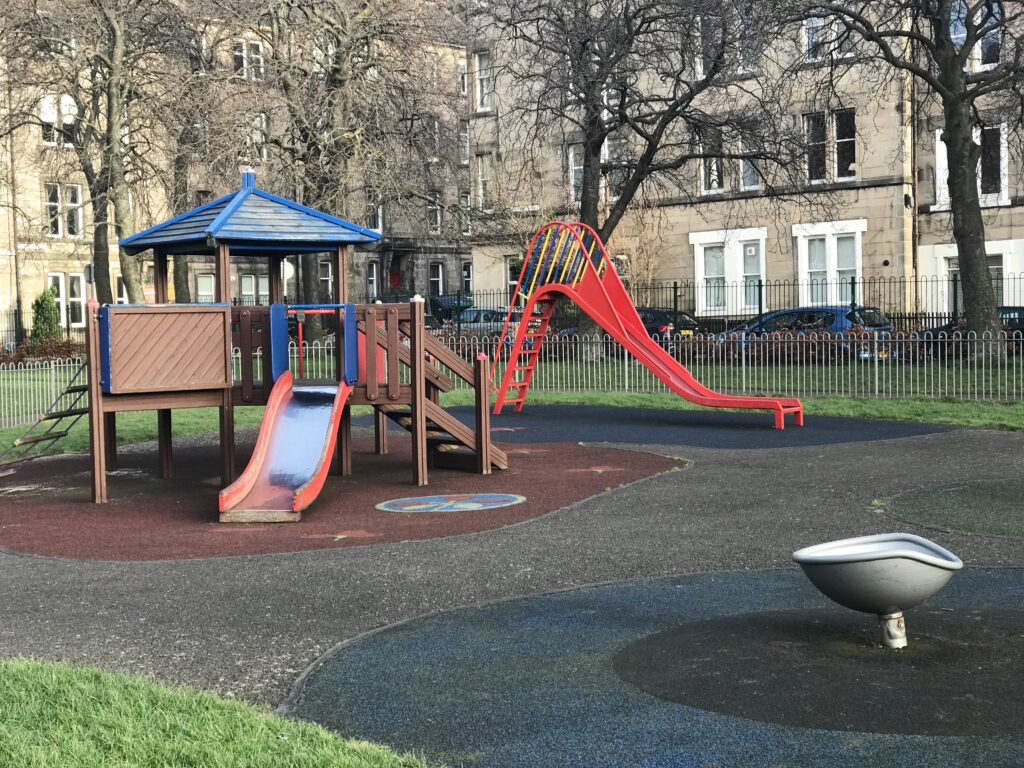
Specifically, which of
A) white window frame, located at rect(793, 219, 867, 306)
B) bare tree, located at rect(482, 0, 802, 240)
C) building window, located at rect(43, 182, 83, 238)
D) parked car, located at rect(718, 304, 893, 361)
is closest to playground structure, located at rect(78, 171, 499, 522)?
parked car, located at rect(718, 304, 893, 361)

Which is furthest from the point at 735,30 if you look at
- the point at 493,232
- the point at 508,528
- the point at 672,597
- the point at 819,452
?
the point at 672,597

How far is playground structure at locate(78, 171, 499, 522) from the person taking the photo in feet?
42.2

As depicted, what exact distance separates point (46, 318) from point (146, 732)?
43.9m

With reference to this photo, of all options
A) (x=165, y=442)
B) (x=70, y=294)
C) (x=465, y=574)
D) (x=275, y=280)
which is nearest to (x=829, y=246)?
(x=275, y=280)

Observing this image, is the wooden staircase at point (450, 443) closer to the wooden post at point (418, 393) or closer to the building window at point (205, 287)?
the wooden post at point (418, 393)

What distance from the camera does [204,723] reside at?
17.9 ft

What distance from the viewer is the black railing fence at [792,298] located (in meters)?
35.2

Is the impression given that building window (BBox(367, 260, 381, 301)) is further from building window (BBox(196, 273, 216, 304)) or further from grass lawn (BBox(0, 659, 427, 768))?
grass lawn (BBox(0, 659, 427, 768))

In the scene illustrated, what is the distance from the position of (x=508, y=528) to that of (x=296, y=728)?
18.5 feet

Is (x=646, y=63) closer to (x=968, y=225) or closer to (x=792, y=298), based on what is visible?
(x=968, y=225)

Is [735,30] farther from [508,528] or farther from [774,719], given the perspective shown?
[774,719]

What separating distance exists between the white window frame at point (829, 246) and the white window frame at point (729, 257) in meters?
1.36

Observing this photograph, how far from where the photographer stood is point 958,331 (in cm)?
2373

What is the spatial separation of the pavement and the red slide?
142 cm
